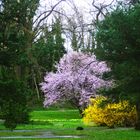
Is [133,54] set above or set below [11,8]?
below

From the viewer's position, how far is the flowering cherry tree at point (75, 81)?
2021 inches

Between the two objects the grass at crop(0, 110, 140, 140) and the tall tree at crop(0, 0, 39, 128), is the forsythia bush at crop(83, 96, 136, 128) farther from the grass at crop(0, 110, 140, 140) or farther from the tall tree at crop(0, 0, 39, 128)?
the tall tree at crop(0, 0, 39, 128)

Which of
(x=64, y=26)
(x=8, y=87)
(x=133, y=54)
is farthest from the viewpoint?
(x=64, y=26)

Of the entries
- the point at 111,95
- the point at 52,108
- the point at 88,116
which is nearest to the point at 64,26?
the point at 88,116

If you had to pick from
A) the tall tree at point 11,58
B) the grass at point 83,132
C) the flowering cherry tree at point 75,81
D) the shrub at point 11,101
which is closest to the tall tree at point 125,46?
the grass at point 83,132

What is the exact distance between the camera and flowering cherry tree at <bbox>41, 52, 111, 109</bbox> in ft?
168

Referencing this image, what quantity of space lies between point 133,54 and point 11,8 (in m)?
5.57

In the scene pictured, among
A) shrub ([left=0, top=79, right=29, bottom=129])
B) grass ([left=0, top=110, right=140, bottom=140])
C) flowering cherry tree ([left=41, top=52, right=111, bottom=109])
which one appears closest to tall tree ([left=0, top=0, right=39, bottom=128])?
shrub ([left=0, top=79, right=29, bottom=129])

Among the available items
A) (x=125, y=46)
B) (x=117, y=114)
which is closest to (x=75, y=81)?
(x=117, y=114)

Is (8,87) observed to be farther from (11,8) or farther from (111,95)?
(111,95)

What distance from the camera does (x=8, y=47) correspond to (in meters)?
21.5

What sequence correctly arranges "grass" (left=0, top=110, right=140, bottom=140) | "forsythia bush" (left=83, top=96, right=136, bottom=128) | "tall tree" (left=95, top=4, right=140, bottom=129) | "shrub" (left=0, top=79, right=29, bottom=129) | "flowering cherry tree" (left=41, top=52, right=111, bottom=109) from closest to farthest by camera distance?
"shrub" (left=0, top=79, right=29, bottom=129) < "tall tree" (left=95, top=4, right=140, bottom=129) < "grass" (left=0, top=110, right=140, bottom=140) < "forsythia bush" (left=83, top=96, right=136, bottom=128) < "flowering cherry tree" (left=41, top=52, right=111, bottom=109)

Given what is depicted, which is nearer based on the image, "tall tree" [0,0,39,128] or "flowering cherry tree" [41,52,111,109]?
"tall tree" [0,0,39,128]

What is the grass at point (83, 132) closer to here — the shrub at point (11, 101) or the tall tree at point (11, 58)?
the shrub at point (11, 101)
